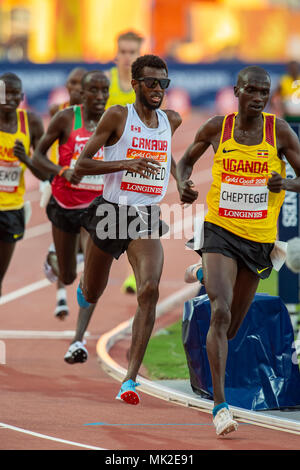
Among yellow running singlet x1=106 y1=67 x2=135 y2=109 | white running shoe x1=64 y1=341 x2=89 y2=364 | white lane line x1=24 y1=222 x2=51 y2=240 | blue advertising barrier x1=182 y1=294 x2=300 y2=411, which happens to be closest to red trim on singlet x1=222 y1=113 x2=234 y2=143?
blue advertising barrier x1=182 y1=294 x2=300 y2=411

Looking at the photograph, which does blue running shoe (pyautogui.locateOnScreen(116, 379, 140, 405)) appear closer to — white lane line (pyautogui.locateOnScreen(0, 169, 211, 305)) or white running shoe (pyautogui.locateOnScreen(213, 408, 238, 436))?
white running shoe (pyautogui.locateOnScreen(213, 408, 238, 436))

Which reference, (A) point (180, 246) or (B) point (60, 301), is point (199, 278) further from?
A: (A) point (180, 246)

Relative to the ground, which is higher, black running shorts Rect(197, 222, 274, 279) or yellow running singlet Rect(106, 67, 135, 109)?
yellow running singlet Rect(106, 67, 135, 109)

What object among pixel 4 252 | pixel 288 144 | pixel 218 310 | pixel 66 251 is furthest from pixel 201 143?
pixel 4 252

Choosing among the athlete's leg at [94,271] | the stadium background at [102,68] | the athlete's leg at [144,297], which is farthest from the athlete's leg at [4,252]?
the athlete's leg at [144,297]

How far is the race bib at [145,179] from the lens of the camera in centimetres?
761

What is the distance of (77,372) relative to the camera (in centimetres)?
932

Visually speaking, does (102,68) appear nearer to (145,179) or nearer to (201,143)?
(145,179)

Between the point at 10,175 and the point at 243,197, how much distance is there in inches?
132

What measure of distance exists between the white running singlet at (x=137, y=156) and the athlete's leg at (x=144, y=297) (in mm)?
384

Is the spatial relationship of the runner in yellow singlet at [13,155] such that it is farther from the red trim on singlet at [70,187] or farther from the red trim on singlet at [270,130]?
the red trim on singlet at [270,130]

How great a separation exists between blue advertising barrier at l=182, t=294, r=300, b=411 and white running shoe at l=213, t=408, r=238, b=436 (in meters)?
1.13

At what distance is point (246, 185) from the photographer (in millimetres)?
7234

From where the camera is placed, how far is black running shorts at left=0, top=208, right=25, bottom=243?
32.6 ft
